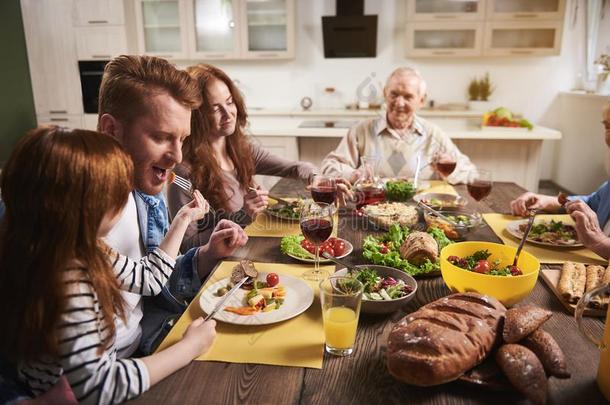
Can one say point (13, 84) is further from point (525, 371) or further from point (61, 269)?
point (525, 371)

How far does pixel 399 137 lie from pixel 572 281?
194 cm

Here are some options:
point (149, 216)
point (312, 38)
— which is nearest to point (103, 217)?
point (149, 216)

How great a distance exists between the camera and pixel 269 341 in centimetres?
96

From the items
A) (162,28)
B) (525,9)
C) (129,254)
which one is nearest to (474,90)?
(525,9)

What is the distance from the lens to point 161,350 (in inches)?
36.6

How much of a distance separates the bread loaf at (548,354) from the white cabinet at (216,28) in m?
4.70

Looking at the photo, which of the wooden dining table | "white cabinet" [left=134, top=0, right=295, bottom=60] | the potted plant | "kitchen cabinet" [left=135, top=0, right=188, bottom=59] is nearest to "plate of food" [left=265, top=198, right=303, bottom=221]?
the wooden dining table

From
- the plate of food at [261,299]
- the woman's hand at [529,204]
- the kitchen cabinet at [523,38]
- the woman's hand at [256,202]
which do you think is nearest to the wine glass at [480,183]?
the woman's hand at [529,204]

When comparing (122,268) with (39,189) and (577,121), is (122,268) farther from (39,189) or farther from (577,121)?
(577,121)

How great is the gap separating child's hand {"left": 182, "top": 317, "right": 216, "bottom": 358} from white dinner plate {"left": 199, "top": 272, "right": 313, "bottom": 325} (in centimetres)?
6

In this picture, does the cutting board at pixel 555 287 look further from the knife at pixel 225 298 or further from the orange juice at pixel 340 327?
the knife at pixel 225 298

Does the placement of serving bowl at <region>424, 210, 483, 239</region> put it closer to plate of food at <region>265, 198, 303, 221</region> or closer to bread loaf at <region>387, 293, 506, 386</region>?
plate of food at <region>265, 198, 303, 221</region>

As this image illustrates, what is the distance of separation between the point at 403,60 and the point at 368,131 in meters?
2.71

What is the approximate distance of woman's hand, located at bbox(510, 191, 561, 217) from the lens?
176 centimetres
